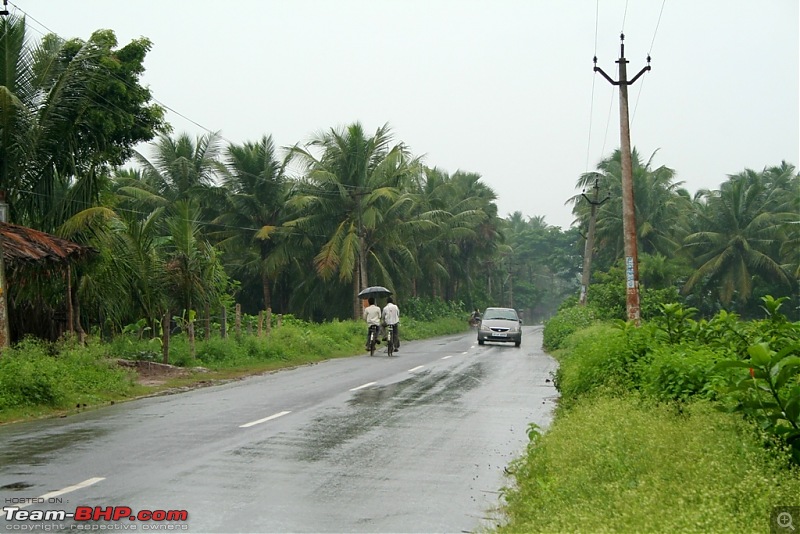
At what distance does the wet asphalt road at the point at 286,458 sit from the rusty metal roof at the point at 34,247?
369cm

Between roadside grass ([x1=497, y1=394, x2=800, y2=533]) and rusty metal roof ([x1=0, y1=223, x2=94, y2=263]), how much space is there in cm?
1138

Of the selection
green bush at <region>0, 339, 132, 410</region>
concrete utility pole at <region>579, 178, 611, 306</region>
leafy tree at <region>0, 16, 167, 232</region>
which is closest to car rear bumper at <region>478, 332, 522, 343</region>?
concrete utility pole at <region>579, 178, 611, 306</region>

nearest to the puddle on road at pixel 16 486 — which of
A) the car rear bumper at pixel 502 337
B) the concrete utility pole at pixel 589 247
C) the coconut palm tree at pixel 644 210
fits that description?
the car rear bumper at pixel 502 337

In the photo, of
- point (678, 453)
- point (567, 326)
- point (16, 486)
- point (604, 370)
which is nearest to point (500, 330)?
point (567, 326)

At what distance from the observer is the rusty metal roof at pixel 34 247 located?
16484 mm

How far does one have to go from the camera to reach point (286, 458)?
30.9 feet

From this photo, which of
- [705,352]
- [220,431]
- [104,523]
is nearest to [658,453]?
[705,352]

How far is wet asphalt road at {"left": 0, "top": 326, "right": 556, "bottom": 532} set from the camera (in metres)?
7.02

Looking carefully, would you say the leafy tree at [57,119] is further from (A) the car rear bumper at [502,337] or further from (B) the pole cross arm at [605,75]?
(A) the car rear bumper at [502,337]

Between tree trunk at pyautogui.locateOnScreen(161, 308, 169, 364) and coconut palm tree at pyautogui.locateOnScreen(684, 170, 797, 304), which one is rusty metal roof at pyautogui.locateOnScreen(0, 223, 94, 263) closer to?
tree trunk at pyautogui.locateOnScreen(161, 308, 169, 364)

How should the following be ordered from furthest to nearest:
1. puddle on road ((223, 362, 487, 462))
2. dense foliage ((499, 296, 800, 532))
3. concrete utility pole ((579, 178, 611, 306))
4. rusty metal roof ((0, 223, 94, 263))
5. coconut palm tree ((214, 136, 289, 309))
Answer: coconut palm tree ((214, 136, 289, 309)) < concrete utility pole ((579, 178, 611, 306)) < rusty metal roof ((0, 223, 94, 263)) < puddle on road ((223, 362, 487, 462)) < dense foliage ((499, 296, 800, 532))

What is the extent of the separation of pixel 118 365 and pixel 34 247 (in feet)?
13.0

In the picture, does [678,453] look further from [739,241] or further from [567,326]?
[739,241]

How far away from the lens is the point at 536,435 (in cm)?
972
